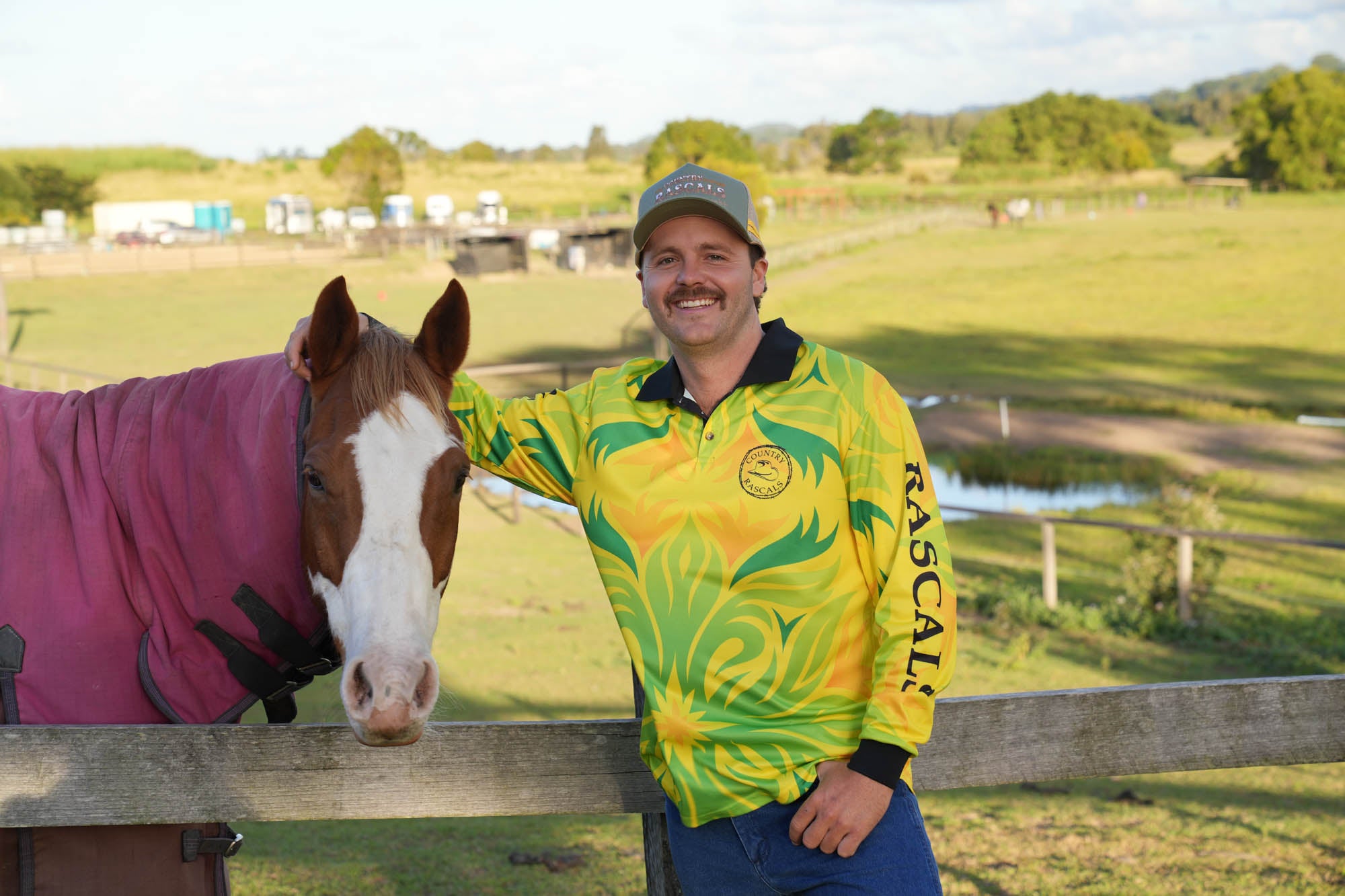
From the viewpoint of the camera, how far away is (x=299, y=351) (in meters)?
1.98

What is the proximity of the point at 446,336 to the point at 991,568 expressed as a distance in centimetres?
1002

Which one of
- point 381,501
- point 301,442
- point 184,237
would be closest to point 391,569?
point 381,501

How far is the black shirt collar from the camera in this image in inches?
78.5

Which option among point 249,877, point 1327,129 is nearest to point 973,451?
point 249,877

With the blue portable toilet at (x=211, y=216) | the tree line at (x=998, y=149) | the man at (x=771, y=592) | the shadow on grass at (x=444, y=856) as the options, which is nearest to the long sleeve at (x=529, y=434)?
the man at (x=771, y=592)

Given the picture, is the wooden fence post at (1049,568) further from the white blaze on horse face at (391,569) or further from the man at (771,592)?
the white blaze on horse face at (391,569)

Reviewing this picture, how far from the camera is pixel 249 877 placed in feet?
13.2

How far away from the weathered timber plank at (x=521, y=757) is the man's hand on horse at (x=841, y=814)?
0.36 m

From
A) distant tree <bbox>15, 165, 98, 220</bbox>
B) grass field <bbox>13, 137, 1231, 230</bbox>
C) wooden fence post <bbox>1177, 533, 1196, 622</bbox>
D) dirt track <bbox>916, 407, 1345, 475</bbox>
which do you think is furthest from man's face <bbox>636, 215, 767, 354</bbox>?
distant tree <bbox>15, 165, 98, 220</bbox>

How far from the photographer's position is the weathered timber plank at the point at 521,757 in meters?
1.96

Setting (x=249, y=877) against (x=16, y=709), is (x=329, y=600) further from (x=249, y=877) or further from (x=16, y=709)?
(x=249, y=877)

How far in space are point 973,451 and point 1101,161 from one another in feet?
292

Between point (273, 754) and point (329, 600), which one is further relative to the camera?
point (273, 754)

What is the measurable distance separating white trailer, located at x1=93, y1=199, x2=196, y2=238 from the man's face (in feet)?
195
